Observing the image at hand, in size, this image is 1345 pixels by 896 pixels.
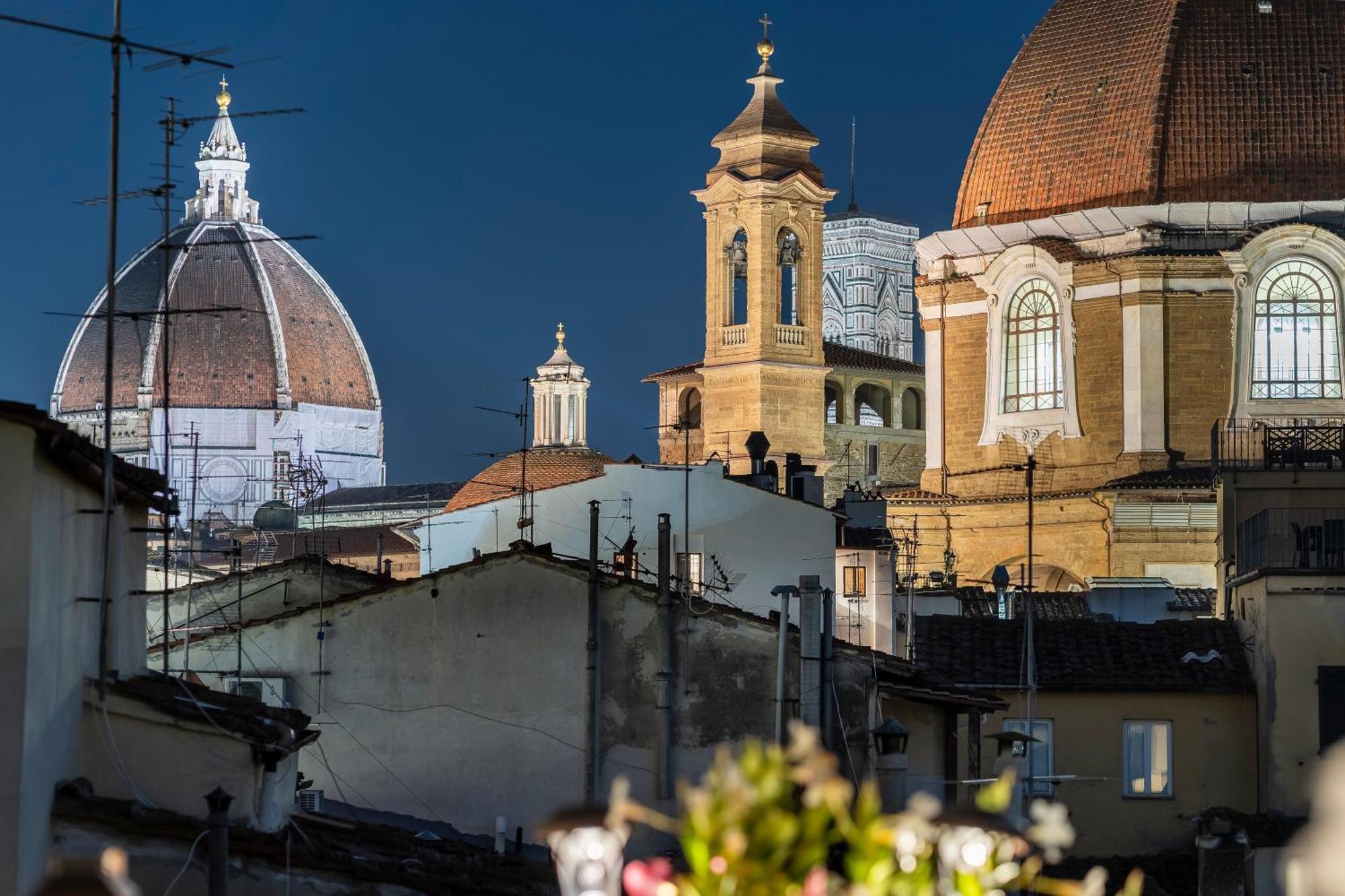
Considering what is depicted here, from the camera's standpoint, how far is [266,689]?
21812 mm

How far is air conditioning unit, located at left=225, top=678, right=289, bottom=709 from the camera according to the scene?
21641 mm

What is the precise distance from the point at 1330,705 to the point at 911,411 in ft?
148

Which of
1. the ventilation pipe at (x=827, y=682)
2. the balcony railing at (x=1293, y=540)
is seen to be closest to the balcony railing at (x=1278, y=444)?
the balcony railing at (x=1293, y=540)

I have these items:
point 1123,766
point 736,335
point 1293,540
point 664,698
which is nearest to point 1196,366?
point 1293,540

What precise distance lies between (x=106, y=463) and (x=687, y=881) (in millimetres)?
8522

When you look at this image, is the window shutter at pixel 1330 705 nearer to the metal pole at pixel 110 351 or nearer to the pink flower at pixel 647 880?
the metal pole at pixel 110 351

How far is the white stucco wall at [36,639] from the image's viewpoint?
12375 mm

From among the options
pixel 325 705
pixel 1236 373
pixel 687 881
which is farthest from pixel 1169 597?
pixel 687 881

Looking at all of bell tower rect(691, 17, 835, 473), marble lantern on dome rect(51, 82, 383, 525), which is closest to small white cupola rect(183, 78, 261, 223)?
marble lantern on dome rect(51, 82, 383, 525)

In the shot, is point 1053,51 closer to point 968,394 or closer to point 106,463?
point 968,394

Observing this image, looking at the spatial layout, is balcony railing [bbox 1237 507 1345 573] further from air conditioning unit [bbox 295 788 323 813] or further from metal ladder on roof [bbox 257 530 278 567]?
metal ladder on roof [bbox 257 530 278 567]

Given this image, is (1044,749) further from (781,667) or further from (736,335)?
(736,335)

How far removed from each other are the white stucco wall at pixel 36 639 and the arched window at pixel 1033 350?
107 ft

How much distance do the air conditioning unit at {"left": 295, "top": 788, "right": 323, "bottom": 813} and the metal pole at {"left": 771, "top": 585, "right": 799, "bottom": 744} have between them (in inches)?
128
